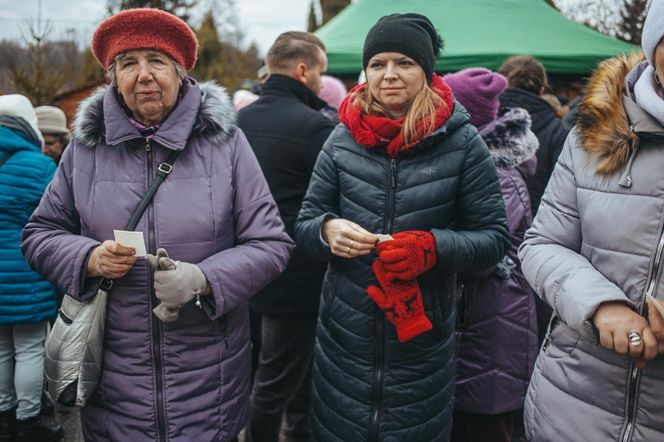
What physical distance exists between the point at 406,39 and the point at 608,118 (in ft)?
2.78

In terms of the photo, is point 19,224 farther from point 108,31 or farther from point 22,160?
point 108,31

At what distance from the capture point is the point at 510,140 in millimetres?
2492

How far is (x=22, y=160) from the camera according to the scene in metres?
2.87

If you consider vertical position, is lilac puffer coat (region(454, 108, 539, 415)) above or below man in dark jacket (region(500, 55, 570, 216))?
below


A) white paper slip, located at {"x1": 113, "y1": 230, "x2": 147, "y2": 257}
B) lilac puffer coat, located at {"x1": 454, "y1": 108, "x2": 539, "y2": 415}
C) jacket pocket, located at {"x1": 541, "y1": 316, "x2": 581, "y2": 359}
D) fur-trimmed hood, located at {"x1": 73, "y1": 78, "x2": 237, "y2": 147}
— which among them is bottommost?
lilac puffer coat, located at {"x1": 454, "y1": 108, "x2": 539, "y2": 415}

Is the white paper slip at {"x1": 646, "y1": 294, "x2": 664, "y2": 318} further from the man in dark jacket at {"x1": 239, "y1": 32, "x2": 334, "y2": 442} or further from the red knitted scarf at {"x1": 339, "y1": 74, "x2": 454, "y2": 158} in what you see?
the man in dark jacket at {"x1": 239, "y1": 32, "x2": 334, "y2": 442}

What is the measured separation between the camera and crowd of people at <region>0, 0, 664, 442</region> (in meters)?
1.46

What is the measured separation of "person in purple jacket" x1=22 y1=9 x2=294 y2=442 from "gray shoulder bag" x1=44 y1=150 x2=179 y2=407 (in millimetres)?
39

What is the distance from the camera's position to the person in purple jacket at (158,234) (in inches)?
71.2

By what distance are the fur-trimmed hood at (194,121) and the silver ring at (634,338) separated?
1410 mm

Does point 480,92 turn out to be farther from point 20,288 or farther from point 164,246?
point 20,288

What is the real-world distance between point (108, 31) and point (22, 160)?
1.35 m

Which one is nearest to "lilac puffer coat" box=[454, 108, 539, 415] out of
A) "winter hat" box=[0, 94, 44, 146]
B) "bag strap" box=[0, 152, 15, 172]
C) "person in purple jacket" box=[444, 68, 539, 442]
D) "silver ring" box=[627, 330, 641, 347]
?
"person in purple jacket" box=[444, 68, 539, 442]

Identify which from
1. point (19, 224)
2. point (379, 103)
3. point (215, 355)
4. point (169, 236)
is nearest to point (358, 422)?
point (215, 355)
